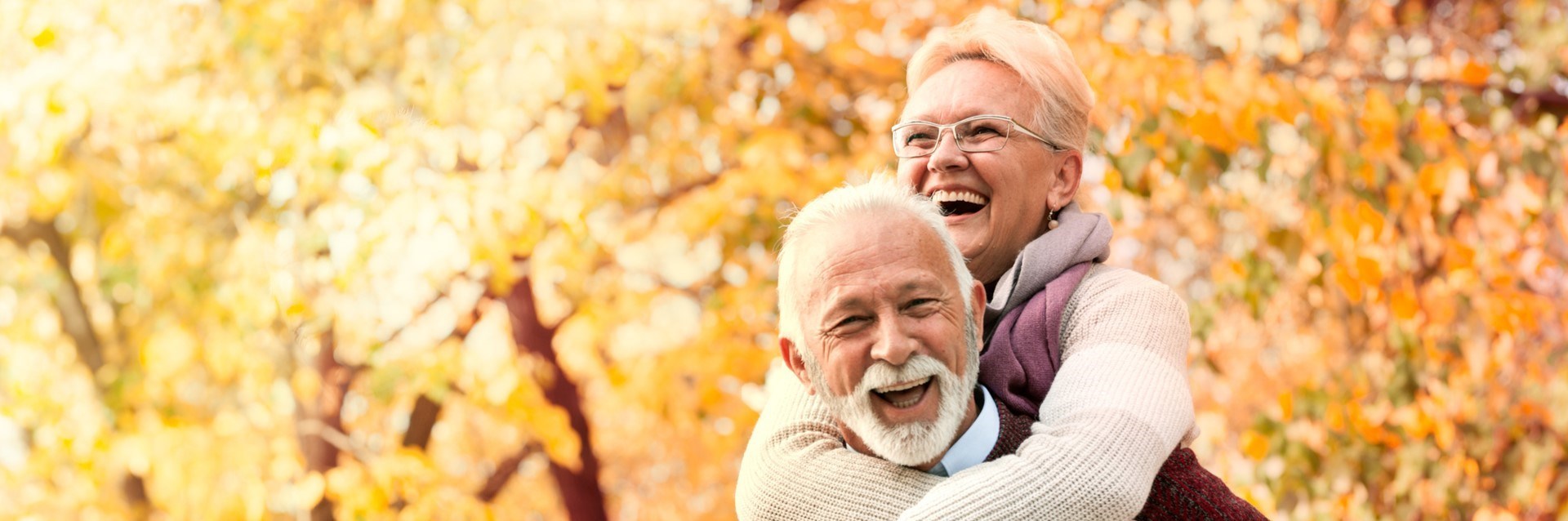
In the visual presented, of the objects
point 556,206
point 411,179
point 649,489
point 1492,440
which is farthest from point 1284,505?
point 649,489

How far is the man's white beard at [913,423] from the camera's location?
145 cm

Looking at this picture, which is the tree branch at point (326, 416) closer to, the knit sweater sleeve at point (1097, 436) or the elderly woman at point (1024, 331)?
the elderly woman at point (1024, 331)

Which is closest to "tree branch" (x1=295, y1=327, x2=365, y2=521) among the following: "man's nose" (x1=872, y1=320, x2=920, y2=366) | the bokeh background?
the bokeh background

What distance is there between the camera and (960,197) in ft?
5.91

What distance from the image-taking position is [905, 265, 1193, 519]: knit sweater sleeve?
52.5 inches

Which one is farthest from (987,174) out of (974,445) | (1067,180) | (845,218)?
(974,445)

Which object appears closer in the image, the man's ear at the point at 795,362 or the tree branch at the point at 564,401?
the man's ear at the point at 795,362

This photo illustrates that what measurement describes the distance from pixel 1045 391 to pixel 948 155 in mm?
364

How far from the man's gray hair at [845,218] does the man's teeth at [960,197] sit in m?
0.19

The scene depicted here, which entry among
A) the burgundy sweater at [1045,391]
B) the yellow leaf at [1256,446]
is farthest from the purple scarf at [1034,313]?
the yellow leaf at [1256,446]

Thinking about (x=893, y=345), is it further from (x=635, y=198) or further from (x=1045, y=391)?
(x=635, y=198)

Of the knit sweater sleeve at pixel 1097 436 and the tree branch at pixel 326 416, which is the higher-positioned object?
the knit sweater sleeve at pixel 1097 436

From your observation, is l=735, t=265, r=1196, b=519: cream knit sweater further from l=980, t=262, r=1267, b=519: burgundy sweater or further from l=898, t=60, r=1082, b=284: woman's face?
l=898, t=60, r=1082, b=284: woman's face

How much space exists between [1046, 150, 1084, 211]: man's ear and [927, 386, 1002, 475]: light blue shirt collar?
17.1 inches
